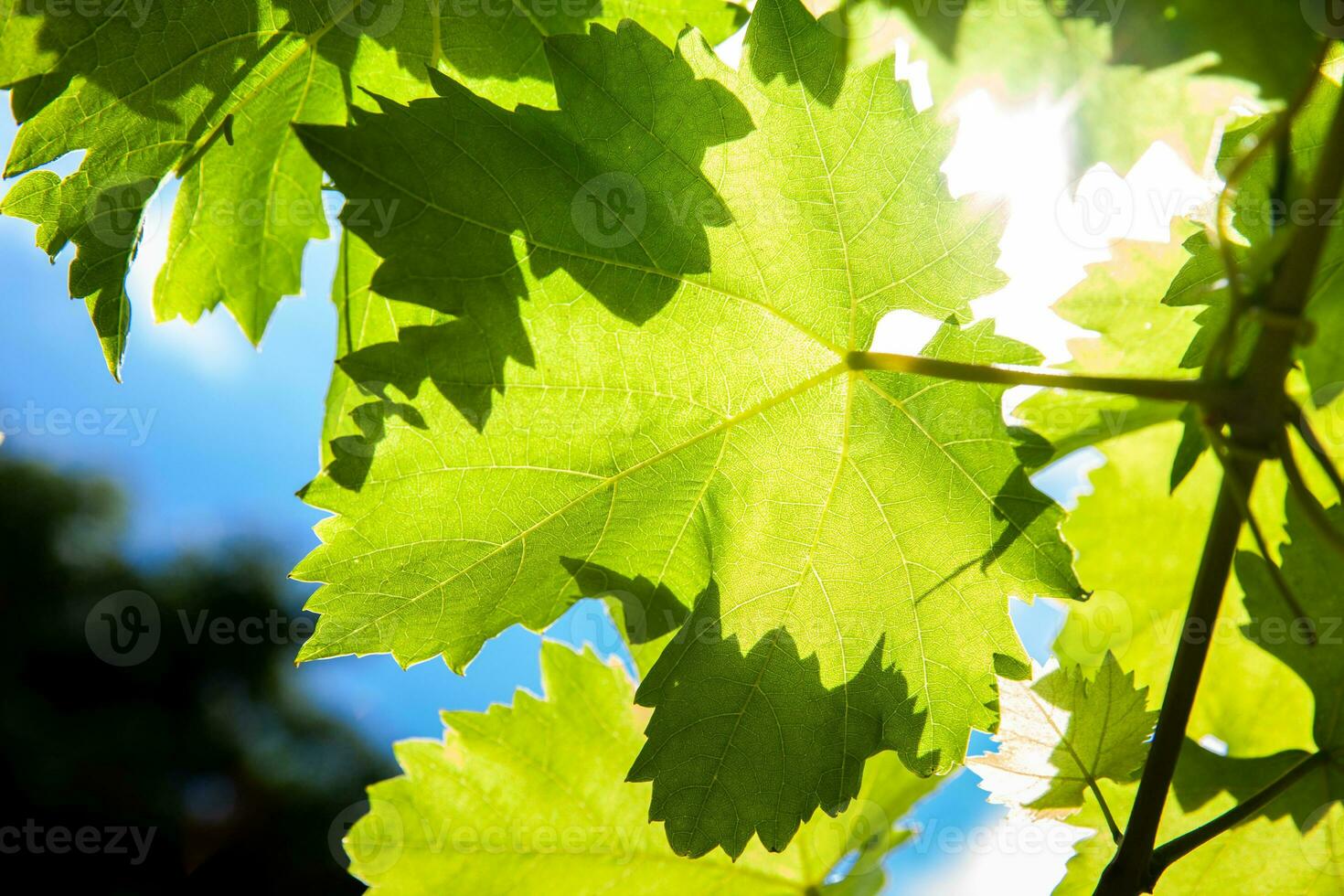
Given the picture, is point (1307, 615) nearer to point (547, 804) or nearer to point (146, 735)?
point (547, 804)

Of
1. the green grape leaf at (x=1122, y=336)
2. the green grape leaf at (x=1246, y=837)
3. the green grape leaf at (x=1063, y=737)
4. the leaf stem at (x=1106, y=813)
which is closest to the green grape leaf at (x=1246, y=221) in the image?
the green grape leaf at (x=1122, y=336)

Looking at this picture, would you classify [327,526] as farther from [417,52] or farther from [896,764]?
[896,764]

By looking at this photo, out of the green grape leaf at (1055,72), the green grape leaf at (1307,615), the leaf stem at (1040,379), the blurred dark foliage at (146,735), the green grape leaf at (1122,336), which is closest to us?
the leaf stem at (1040,379)

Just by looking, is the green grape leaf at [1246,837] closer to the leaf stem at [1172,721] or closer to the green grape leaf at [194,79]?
the leaf stem at [1172,721]

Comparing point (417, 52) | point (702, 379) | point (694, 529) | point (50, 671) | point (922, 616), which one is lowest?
point (50, 671)

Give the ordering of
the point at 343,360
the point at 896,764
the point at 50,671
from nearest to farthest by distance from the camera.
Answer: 1. the point at 343,360
2. the point at 896,764
3. the point at 50,671

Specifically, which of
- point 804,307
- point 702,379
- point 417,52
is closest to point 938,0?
point 804,307

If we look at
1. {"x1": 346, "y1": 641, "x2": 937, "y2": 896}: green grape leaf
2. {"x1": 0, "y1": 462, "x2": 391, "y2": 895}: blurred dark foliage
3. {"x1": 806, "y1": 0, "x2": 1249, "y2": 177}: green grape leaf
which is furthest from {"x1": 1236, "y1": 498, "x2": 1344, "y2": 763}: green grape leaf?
{"x1": 0, "y1": 462, "x2": 391, "y2": 895}: blurred dark foliage
